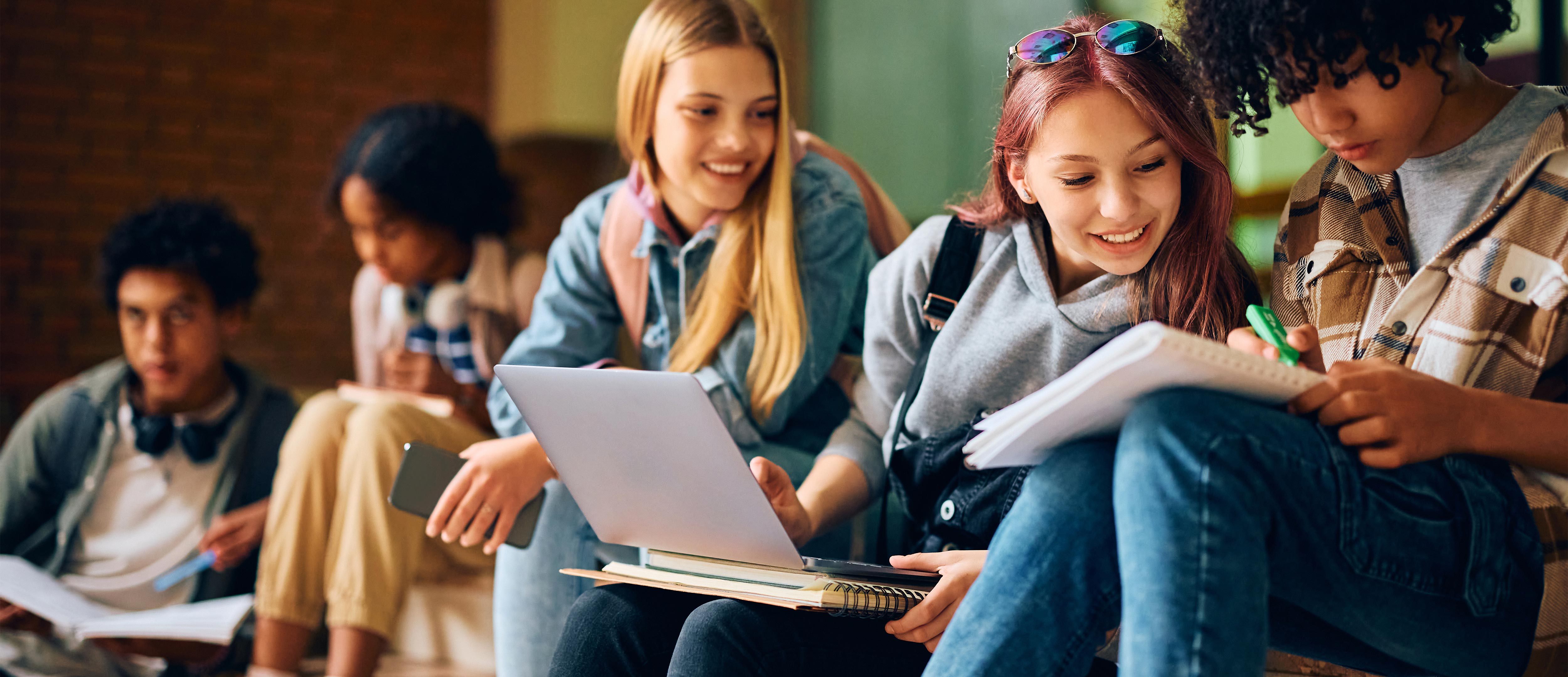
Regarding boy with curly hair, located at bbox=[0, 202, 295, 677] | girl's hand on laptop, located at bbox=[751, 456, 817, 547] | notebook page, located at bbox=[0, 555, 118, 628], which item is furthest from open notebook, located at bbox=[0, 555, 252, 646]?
girl's hand on laptop, located at bbox=[751, 456, 817, 547]

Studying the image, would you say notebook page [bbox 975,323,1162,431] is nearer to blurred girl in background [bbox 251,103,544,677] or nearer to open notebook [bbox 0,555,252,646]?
blurred girl in background [bbox 251,103,544,677]

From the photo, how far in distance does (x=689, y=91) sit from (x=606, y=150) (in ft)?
8.62

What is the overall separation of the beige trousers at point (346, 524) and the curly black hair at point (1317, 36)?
1.29 metres

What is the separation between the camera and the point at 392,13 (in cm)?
411

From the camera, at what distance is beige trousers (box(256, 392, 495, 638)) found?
1828 mm

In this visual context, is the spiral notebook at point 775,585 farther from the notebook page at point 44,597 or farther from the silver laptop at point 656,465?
the notebook page at point 44,597

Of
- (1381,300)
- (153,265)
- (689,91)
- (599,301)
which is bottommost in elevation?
(153,265)

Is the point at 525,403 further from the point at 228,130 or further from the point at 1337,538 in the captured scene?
the point at 228,130

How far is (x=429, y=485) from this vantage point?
134 centimetres

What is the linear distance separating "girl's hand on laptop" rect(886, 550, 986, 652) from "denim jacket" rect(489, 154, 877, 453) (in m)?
0.50

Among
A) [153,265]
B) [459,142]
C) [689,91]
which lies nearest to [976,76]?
[459,142]

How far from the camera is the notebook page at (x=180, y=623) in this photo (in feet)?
6.08

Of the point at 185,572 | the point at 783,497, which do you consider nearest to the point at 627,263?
the point at 783,497

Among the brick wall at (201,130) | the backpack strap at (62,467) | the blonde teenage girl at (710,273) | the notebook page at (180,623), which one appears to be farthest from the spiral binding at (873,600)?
the brick wall at (201,130)
